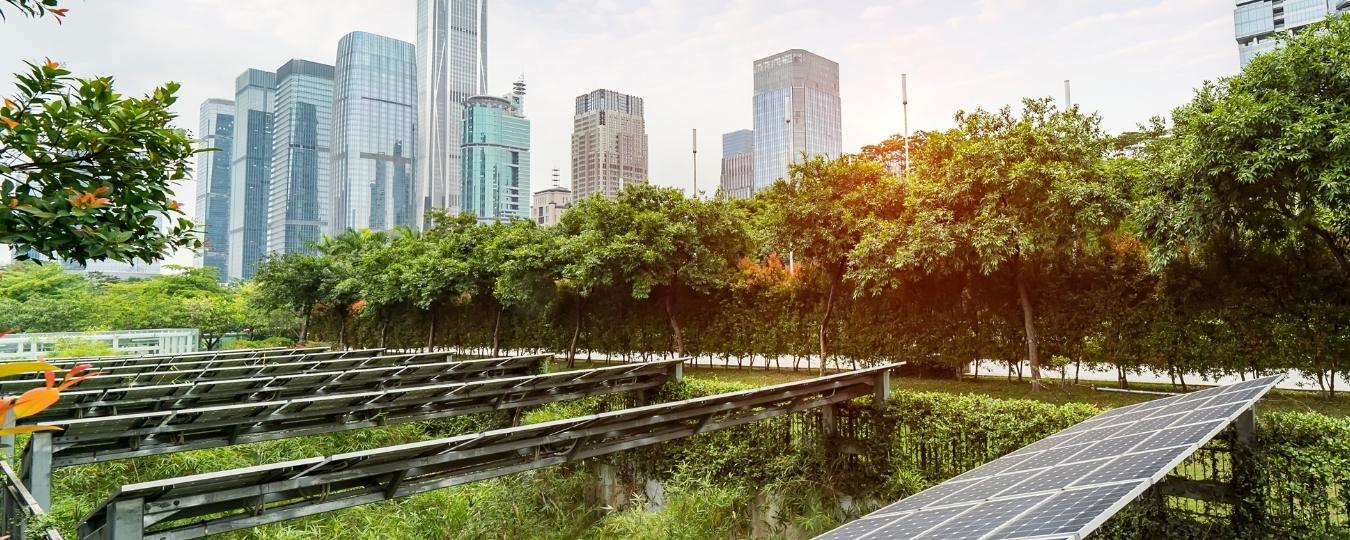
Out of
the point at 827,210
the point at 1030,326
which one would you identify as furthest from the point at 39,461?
the point at 1030,326

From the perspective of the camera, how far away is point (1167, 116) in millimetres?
12258

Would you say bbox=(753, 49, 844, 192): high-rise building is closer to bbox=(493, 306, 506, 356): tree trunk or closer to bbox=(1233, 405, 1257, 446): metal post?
bbox=(493, 306, 506, 356): tree trunk

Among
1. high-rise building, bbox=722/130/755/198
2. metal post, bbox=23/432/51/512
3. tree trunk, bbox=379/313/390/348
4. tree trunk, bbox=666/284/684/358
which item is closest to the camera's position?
metal post, bbox=23/432/51/512

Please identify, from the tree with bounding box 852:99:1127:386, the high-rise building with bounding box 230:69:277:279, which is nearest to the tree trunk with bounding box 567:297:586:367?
the tree with bounding box 852:99:1127:386

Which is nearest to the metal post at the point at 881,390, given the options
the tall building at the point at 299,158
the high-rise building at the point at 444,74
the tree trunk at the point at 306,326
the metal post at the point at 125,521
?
the metal post at the point at 125,521

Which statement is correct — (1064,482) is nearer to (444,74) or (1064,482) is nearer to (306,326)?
(306,326)

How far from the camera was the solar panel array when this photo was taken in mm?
3633

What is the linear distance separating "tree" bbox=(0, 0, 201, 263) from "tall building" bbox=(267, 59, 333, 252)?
193063mm

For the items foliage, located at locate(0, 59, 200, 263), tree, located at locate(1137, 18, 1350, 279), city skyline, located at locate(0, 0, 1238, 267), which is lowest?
foliage, located at locate(0, 59, 200, 263)

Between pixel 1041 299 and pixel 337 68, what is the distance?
21471cm

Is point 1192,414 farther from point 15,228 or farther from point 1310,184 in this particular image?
point 15,228

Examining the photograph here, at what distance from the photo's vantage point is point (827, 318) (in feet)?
57.7

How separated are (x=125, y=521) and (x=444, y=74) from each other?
204352 millimetres

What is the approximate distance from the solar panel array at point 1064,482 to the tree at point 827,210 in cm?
930
